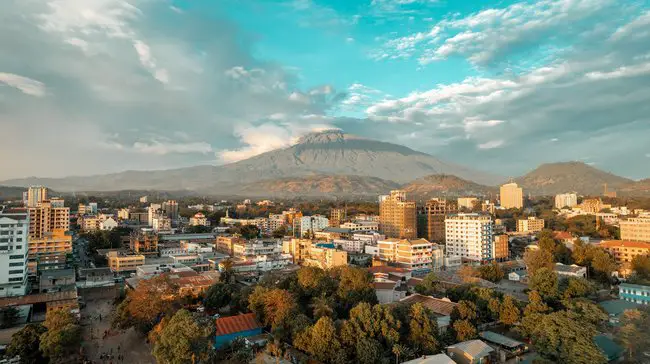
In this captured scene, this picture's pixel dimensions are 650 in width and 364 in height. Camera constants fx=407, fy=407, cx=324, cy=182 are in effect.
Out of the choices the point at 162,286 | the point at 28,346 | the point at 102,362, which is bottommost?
the point at 102,362

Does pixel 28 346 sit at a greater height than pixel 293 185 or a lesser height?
lesser

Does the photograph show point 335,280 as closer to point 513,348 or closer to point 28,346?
point 513,348

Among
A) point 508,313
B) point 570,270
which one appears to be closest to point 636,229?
point 570,270

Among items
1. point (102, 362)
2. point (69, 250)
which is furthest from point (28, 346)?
point (69, 250)

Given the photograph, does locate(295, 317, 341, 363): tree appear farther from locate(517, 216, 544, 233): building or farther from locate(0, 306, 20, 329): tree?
locate(517, 216, 544, 233): building

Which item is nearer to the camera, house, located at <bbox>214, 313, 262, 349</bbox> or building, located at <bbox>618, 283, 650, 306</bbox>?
house, located at <bbox>214, 313, 262, 349</bbox>

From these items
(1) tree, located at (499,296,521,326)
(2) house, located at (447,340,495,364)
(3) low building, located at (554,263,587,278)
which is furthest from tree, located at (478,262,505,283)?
(2) house, located at (447,340,495,364)

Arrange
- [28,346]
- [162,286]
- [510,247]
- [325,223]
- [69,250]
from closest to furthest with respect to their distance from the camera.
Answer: [28,346] < [162,286] < [69,250] < [510,247] < [325,223]
